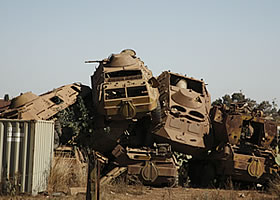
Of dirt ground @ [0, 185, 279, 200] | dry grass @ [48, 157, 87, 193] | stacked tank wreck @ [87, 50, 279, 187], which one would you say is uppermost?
stacked tank wreck @ [87, 50, 279, 187]

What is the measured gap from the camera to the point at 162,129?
1619cm

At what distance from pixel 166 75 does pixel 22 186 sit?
8.29 meters

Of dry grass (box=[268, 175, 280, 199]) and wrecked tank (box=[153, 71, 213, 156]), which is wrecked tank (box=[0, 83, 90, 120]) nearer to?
wrecked tank (box=[153, 71, 213, 156])

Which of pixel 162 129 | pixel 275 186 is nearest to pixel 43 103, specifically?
pixel 162 129

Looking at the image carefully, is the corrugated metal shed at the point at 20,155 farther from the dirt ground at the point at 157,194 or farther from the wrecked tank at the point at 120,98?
the wrecked tank at the point at 120,98

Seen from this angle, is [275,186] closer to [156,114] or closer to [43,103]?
[156,114]

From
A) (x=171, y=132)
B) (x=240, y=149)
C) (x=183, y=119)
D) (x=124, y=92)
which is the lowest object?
(x=240, y=149)

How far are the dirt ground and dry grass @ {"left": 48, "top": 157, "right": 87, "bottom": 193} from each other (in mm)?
775

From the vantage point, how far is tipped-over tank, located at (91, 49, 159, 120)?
15.2 meters

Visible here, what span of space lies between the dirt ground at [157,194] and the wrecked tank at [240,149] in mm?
778

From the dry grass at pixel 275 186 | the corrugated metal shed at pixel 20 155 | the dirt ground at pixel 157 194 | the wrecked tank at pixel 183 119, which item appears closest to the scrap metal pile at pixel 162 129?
the wrecked tank at pixel 183 119

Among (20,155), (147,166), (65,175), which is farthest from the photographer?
(147,166)

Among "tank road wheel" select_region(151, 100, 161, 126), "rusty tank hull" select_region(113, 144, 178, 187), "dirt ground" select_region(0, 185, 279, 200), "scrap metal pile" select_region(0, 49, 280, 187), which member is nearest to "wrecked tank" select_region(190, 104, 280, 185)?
"scrap metal pile" select_region(0, 49, 280, 187)

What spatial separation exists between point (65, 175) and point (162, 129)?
4.00 meters
